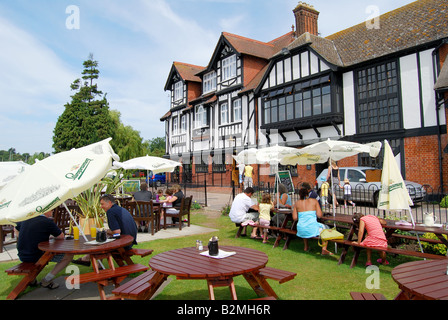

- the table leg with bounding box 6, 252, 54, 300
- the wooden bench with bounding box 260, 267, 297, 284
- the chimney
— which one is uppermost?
the chimney

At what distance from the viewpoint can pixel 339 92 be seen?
18.8 meters

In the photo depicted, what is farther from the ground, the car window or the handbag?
the car window

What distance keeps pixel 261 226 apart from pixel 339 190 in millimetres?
7464

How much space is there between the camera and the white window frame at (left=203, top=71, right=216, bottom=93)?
28312mm

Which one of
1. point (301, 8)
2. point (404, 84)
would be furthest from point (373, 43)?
point (301, 8)

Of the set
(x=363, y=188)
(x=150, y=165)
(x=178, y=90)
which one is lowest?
(x=363, y=188)

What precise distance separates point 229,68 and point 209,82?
3.45 m

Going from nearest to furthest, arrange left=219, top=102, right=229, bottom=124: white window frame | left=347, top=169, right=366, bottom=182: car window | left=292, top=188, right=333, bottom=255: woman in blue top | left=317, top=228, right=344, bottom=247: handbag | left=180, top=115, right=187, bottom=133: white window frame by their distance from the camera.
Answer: left=317, top=228, right=344, bottom=247: handbag < left=292, top=188, right=333, bottom=255: woman in blue top < left=347, top=169, right=366, bottom=182: car window < left=219, top=102, right=229, bottom=124: white window frame < left=180, top=115, right=187, bottom=133: white window frame

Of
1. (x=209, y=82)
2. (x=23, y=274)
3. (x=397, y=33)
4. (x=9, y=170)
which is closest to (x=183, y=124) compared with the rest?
(x=209, y=82)

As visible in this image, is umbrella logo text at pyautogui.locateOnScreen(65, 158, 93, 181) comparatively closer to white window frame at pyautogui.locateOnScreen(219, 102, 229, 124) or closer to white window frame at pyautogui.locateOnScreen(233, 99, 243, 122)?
white window frame at pyautogui.locateOnScreen(233, 99, 243, 122)

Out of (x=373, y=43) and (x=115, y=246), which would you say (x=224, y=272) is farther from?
(x=373, y=43)

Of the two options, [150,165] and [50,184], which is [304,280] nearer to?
[50,184]

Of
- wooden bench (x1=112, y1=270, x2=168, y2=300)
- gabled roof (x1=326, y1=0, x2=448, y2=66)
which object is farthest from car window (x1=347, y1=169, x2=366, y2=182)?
wooden bench (x1=112, y1=270, x2=168, y2=300)

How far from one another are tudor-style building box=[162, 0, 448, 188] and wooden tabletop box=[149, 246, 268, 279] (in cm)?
1466
